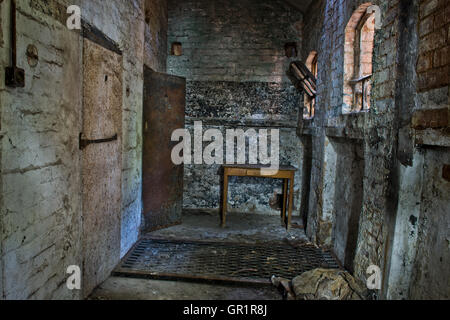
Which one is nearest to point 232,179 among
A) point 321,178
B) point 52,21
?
point 321,178

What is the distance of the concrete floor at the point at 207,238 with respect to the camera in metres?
3.32

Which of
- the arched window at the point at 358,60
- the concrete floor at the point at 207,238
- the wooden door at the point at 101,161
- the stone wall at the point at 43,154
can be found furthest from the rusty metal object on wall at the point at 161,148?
the arched window at the point at 358,60

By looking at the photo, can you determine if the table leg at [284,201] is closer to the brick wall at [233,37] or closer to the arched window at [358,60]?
the brick wall at [233,37]

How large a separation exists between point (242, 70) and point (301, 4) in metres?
1.66

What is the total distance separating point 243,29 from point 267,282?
5075 mm

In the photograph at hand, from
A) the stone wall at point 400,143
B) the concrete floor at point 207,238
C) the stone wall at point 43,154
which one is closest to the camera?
the stone wall at point 43,154

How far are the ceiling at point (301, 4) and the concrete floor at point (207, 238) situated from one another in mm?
4110

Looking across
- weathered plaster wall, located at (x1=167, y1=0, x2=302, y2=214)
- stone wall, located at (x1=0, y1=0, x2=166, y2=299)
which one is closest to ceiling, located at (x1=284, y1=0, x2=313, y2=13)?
weathered plaster wall, located at (x1=167, y1=0, x2=302, y2=214)

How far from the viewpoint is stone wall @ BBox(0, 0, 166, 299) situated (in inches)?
75.6

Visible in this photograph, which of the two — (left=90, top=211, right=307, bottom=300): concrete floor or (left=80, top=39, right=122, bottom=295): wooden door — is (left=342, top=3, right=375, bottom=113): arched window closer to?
(left=90, top=211, right=307, bottom=300): concrete floor

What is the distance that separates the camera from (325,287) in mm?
3182

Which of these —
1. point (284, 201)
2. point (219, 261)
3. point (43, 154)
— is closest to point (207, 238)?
point (219, 261)

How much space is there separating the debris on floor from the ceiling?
4.76 m

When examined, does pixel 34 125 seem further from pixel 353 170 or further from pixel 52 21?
pixel 353 170
